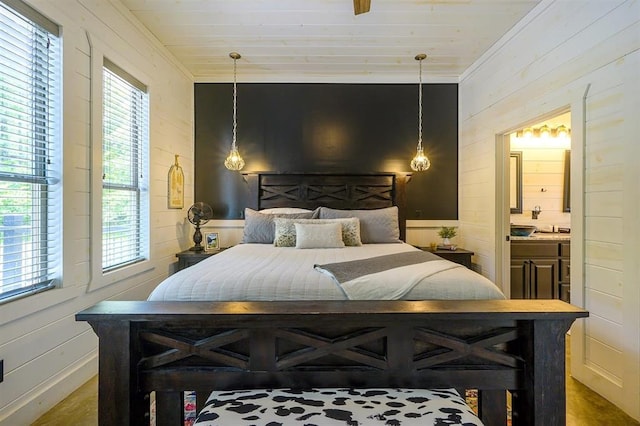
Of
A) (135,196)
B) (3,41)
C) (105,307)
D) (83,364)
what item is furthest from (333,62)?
(83,364)

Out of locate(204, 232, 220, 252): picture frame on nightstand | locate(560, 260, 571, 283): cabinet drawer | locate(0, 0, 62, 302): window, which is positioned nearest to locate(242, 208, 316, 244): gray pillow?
locate(204, 232, 220, 252): picture frame on nightstand

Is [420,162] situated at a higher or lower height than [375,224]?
higher

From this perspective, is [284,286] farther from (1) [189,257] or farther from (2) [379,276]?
(1) [189,257]

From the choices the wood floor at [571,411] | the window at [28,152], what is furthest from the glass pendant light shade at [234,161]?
the wood floor at [571,411]

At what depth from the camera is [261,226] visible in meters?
→ 3.47

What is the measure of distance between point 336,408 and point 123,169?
2508mm

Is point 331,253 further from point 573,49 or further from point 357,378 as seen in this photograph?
point 573,49

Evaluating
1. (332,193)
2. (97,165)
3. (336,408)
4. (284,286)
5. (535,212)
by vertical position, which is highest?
(97,165)

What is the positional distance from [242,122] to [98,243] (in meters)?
2.29

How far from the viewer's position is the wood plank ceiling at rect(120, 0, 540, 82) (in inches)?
108

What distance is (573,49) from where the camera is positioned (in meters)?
2.36

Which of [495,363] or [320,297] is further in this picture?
[320,297]

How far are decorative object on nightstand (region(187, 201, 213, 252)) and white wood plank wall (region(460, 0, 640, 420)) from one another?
3269mm

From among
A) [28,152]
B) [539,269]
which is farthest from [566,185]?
[28,152]
